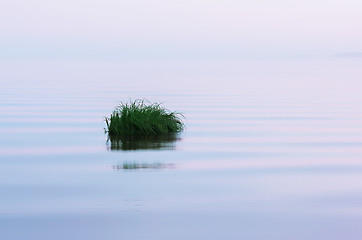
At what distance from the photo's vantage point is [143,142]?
1755 cm

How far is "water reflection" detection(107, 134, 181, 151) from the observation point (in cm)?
1669

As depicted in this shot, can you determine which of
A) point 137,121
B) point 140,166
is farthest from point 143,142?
point 140,166

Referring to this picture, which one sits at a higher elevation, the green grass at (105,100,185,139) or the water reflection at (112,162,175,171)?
the green grass at (105,100,185,139)

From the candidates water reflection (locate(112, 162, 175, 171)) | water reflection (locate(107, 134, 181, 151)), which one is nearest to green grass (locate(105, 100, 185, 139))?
water reflection (locate(107, 134, 181, 151))

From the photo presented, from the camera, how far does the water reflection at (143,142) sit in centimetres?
1669

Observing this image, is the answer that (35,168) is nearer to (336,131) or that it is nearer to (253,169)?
(253,169)

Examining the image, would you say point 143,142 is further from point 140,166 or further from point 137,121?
point 140,166

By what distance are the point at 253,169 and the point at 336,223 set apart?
14.0ft

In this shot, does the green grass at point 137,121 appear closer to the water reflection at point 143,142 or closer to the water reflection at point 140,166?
the water reflection at point 143,142

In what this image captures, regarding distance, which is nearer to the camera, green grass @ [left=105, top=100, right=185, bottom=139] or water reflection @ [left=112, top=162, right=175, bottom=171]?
water reflection @ [left=112, top=162, right=175, bottom=171]

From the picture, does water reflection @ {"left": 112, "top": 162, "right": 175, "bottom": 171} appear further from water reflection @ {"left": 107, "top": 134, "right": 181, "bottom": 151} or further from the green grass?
the green grass

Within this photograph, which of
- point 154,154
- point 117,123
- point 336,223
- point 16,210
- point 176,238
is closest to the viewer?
point 176,238

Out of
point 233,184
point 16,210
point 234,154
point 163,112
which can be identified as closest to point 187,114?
point 163,112

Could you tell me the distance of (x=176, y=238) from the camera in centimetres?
875
